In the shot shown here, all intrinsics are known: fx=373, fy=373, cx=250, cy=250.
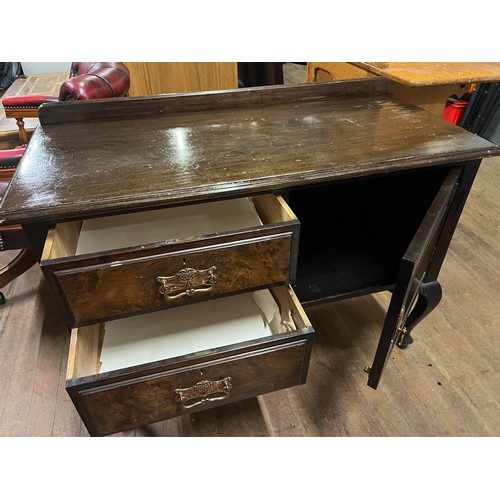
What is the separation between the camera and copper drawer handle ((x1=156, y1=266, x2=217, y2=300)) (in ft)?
2.08

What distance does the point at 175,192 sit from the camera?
0.61 m

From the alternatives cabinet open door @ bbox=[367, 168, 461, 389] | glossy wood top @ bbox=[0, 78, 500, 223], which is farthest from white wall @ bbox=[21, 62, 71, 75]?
cabinet open door @ bbox=[367, 168, 461, 389]

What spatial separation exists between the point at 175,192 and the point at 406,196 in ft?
2.29

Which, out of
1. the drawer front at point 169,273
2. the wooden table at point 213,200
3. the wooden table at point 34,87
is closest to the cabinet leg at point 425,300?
the wooden table at point 213,200

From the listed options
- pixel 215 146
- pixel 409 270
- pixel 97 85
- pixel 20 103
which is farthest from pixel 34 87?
pixel 409 270

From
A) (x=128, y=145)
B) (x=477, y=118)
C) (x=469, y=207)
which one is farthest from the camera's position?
(x=477, y=118)

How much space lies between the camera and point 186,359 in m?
0.63

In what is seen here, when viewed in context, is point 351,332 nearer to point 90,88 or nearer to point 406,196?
point 406,196

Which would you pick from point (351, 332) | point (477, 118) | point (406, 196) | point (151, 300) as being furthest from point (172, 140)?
point (477, 118)

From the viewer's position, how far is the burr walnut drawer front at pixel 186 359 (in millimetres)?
621

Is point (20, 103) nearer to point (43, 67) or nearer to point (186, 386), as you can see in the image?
point (186, 386)

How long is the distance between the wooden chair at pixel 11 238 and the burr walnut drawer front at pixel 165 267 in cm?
42

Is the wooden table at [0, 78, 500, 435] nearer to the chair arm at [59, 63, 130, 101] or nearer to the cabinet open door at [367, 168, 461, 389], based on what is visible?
the cabinet open door at [367, 168, 461, 389]

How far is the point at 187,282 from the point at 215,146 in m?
0.29
